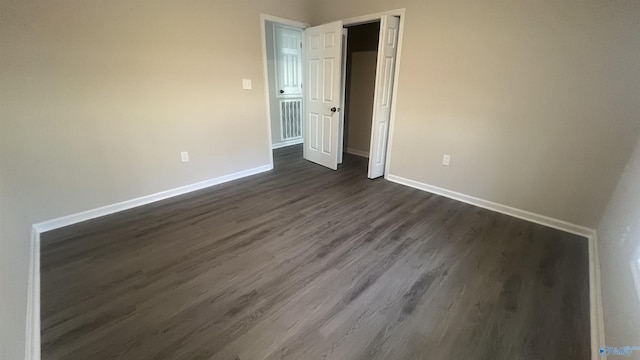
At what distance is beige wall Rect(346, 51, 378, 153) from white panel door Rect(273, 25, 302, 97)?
3.71 feet

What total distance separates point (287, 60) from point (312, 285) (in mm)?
4253

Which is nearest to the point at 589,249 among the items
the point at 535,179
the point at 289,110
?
the point at 535,179

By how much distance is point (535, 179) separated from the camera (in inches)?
102

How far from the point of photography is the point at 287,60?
4.90 meters

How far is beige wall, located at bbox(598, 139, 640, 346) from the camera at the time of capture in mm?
1139

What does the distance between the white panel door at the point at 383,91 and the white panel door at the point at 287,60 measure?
7.02 ft

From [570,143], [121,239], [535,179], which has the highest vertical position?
[570,143]

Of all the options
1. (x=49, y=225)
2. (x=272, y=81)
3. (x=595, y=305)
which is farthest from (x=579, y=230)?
(x=49, y=225)

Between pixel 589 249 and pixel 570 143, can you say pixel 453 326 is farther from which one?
pixel 570 143

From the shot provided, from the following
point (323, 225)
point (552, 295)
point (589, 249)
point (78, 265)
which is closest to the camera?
point (552, 295)

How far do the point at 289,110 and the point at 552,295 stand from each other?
455cm

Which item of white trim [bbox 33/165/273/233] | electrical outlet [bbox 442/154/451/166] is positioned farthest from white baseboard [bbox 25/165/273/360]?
electrical outlet [bbox 442/154/451/166]

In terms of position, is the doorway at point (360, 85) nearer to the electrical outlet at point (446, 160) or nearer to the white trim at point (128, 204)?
the electrical outlet at point (446, 160)

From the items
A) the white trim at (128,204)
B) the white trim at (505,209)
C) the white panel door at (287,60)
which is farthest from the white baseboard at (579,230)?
the white panel door at (287,60)
